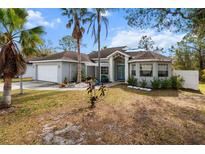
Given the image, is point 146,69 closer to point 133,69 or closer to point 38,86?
point 133,69

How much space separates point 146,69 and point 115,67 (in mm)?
4990

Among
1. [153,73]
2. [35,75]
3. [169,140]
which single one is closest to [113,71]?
[153,73]

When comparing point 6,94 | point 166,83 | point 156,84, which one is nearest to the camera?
point 6,94

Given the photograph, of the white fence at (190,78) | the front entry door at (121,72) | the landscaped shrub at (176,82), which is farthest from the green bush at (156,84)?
the front entry door at (121,72)

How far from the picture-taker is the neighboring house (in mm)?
17394

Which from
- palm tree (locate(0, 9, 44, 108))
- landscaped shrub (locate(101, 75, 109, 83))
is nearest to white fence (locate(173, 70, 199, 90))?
landscaped shrub (locate(101, 75, 109, 83))

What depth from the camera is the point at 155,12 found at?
9195mm

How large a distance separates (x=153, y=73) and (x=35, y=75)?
15.2 m

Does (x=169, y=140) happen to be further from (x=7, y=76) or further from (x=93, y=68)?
(x=93, y=68)

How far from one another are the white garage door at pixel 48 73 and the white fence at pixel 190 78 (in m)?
13.2

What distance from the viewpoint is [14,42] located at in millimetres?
9117

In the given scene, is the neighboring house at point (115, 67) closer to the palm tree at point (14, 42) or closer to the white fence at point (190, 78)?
the white fence at point (190, 78)

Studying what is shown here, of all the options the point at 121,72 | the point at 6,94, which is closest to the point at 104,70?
the point at 121,72
